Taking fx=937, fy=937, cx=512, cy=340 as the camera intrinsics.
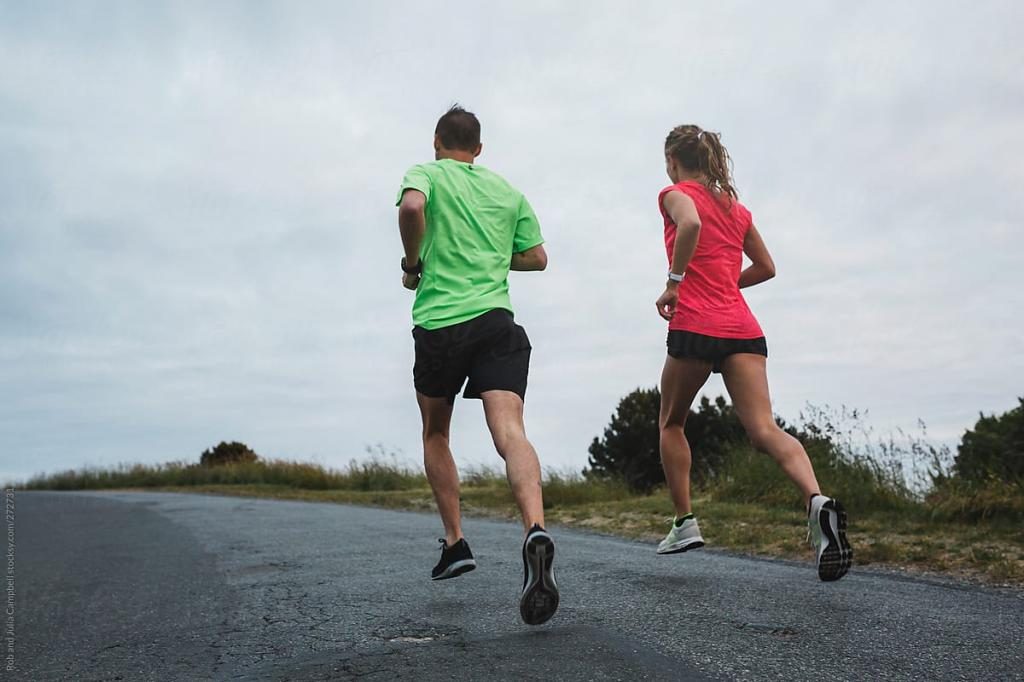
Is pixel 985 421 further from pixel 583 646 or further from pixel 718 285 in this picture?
pixel 583 646

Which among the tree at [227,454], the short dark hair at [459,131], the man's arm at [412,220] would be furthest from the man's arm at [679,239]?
the tree at [227,454]

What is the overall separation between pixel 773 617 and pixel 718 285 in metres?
1.57

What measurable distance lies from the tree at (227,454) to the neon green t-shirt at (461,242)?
965 inches

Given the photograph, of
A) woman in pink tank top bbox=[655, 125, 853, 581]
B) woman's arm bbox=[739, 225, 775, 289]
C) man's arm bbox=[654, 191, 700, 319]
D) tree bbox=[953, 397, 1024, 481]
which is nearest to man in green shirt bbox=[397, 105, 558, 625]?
man's arm bbox=[654, 191, 700, 319]

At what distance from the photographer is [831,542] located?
13.0 feet

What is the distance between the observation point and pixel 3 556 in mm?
7504

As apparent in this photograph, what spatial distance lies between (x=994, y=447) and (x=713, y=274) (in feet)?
24.5

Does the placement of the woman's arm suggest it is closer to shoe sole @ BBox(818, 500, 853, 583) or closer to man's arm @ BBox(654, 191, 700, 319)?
man's arm @ BBox(654, 191, 700, 319)

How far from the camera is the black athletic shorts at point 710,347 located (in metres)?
4.46

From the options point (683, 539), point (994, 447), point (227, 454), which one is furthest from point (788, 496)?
point (227, 454)

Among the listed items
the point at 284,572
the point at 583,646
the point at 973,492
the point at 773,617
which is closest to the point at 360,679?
the point at 583,646

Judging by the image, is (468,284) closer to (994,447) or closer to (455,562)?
(455,562)

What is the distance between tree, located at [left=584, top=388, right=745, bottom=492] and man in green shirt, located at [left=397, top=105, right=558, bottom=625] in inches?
486

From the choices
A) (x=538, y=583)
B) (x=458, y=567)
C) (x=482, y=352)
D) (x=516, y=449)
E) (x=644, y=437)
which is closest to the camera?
(x=538, y=583)
